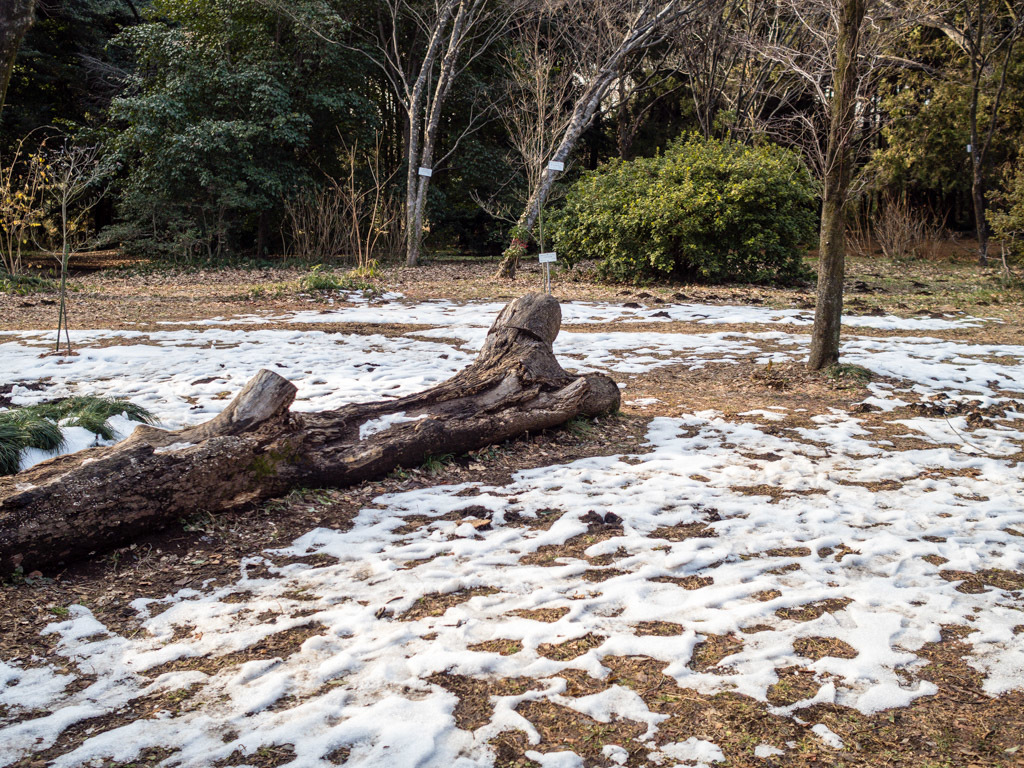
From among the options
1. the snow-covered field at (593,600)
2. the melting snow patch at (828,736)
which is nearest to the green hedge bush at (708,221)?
the snow-covered field at (593,600)

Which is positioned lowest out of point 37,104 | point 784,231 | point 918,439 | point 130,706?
point 130,706

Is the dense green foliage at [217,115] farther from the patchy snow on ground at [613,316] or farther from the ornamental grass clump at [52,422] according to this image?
the ornamental grass clump at [52,422]

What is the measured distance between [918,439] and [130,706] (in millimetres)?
4793

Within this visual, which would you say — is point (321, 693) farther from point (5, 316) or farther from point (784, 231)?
point (784, 231)

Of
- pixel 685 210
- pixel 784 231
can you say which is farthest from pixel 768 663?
pixel 784 231

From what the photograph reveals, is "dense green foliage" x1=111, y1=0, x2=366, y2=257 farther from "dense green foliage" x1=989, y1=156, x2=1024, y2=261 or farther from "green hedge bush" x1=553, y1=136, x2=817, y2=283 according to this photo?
"dense green foliage" x1=989, y1=156, x2=1024, y2=261

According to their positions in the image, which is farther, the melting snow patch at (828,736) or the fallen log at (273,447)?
the fallen log at (273,447)

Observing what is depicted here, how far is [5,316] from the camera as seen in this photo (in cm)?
1016

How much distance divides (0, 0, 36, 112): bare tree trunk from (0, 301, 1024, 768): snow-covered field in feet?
7.60

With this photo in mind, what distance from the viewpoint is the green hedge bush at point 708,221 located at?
1256 cm

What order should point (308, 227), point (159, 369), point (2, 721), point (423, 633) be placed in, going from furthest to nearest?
point (308, 227) → point (159, 369) → point (423, 633) → point (2, 721)

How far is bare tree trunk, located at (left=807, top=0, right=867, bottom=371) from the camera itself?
19.2 feet

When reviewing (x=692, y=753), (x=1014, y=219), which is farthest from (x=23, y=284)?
(x=1014, y=219)

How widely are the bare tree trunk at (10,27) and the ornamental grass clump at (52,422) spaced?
2.23 meters
